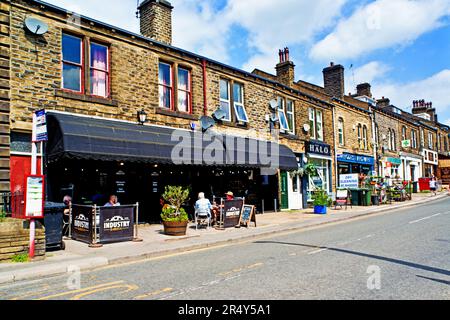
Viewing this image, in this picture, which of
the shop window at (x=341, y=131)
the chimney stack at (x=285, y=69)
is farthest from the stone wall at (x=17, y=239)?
the shop window at (x=341, y=131)

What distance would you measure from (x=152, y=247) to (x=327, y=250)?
A: 443 cm

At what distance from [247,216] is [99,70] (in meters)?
7.52

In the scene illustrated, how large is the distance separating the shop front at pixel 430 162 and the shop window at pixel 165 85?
37.4 metres

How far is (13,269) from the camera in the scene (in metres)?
7.29

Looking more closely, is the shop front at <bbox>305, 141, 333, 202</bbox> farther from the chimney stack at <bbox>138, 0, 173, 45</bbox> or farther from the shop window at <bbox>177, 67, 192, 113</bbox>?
the chimney stack at <bbox>138, 0, 173, 45</bbox>

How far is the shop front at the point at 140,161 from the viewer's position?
36.1 feet

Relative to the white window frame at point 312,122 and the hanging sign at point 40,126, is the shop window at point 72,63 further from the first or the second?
the white window frame at point 312,122

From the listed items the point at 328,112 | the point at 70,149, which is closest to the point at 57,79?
the point at 70,149

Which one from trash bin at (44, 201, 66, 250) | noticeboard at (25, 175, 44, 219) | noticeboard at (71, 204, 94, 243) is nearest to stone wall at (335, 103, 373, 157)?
noticeboard at (71, 204, 94, 243)

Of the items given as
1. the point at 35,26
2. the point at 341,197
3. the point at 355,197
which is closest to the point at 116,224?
the point at 35,26

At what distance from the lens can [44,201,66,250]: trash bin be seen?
30.1 ft

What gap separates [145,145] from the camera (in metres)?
12.6

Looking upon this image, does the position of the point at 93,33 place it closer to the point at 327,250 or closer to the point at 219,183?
the point at 219,183

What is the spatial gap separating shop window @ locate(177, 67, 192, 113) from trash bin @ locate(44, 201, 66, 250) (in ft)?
24.4
